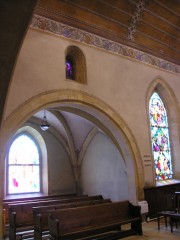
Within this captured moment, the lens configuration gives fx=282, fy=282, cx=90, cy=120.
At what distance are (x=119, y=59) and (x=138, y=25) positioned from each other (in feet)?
4.44

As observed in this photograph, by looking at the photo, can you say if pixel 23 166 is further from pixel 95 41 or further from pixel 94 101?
pixel 95 41

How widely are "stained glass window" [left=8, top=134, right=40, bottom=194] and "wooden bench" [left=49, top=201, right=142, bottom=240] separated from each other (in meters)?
5.04

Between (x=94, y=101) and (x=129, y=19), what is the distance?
309cm

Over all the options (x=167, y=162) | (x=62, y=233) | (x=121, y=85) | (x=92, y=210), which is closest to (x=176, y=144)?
(x=167, y=162)

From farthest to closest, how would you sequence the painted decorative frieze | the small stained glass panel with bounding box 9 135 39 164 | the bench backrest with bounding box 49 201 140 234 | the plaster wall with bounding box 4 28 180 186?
1. the small stained glass panel with bounding box 9 135 39 164
2. the painted decorative frieze
3. the plaster wall with bounding box 4 28 180 186
4. the bench backrest with bounding box 49 201 140 234

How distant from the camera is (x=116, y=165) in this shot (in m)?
10.4

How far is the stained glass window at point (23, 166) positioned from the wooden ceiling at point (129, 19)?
5.62m

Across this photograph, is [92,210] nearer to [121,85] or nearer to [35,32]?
[121,85]

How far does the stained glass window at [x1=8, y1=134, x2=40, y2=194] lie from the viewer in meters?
11.2

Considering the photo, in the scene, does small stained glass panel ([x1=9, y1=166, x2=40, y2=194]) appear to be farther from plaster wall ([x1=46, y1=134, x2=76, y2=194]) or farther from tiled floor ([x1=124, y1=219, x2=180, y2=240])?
tiled floor ([x1=124, y1=219, x2=180, y2=240])

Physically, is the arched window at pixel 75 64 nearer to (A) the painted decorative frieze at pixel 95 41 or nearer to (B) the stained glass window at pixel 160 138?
(A) the painted decorative frieze at pixel 95 41

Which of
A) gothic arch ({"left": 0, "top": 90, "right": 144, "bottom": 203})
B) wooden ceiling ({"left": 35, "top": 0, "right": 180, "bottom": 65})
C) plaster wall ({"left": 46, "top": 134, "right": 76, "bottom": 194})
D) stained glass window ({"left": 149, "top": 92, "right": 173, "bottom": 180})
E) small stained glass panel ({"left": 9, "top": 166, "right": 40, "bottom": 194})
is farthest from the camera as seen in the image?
plaster wall ({"left": 46, "top": 134, "right": 76, "bottom": 194})

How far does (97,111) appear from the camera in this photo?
823cm

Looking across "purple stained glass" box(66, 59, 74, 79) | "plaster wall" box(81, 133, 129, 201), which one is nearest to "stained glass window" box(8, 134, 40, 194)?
"plaster wall" box(81, 133, 129, 201)
